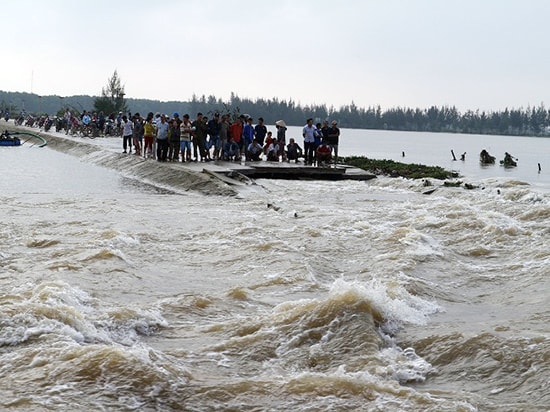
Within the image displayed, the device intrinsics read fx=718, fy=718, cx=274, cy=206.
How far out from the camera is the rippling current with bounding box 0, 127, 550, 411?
5836 mm

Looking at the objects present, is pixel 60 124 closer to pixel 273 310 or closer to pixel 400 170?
pixel 400 170

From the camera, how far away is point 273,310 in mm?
8156

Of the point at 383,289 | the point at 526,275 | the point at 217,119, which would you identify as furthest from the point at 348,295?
the point at 217,119

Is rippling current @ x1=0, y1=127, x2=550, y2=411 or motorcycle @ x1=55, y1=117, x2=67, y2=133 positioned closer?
A: rippling current @ x1=0, y1=127, x2=550, y2=411

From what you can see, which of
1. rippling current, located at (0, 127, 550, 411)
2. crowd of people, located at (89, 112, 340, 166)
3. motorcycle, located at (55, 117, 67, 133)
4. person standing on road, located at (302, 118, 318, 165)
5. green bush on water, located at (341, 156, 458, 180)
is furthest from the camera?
motorcycle, located at (55, 117, 67, 133)

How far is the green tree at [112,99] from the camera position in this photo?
68.4 m

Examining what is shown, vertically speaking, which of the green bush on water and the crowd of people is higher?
the crowd of people

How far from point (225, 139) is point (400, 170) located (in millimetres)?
8416

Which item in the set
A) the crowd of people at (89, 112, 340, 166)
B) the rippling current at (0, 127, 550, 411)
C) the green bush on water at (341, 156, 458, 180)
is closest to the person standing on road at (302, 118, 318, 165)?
the crowd of people at (89, 112, 340, 166)

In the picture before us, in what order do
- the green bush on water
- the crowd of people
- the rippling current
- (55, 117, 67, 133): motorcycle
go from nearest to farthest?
1. the rippling current
2. the crowd of people
3. the green bush on water
4. (55, 117, 67, 133): motorcycle

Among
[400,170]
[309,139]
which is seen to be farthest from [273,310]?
[400,170]

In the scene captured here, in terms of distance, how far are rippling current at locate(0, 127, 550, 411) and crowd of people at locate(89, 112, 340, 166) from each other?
31.2 feet

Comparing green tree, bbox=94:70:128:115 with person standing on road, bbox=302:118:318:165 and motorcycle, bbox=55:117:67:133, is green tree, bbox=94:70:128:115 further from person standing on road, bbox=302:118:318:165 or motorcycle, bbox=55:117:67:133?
person standing on road, bbox=302:118:318:165

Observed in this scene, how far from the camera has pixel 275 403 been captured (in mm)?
5656
